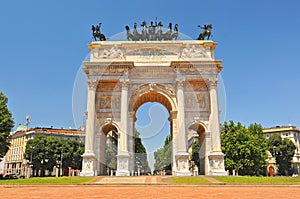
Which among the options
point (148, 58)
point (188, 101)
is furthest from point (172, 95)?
point (148, 58)

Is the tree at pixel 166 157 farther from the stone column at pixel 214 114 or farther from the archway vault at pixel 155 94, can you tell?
the stone column at pixel 214 114

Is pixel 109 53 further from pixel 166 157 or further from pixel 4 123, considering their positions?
pixel 166 157

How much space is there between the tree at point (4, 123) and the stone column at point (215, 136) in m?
24.9

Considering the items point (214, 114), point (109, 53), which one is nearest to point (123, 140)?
point (214, 114)

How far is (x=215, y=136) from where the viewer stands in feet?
111

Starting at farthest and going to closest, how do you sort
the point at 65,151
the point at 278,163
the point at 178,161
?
the point at 278,163 → the point at 65,151 → the point at 178,161

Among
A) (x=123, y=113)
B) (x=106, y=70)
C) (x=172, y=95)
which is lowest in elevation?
(x=123, y=113)

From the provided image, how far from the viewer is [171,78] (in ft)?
120

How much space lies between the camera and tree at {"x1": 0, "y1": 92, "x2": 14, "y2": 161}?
1431 inches

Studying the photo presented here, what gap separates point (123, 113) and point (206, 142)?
10300 mm

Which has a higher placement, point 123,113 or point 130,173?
point 123,113

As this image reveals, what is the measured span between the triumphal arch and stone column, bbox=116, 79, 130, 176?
11cm

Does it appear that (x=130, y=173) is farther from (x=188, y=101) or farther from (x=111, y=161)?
(x=111, y=161)

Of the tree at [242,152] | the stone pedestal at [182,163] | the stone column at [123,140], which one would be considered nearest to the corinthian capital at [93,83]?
the stone column at [123,140]
